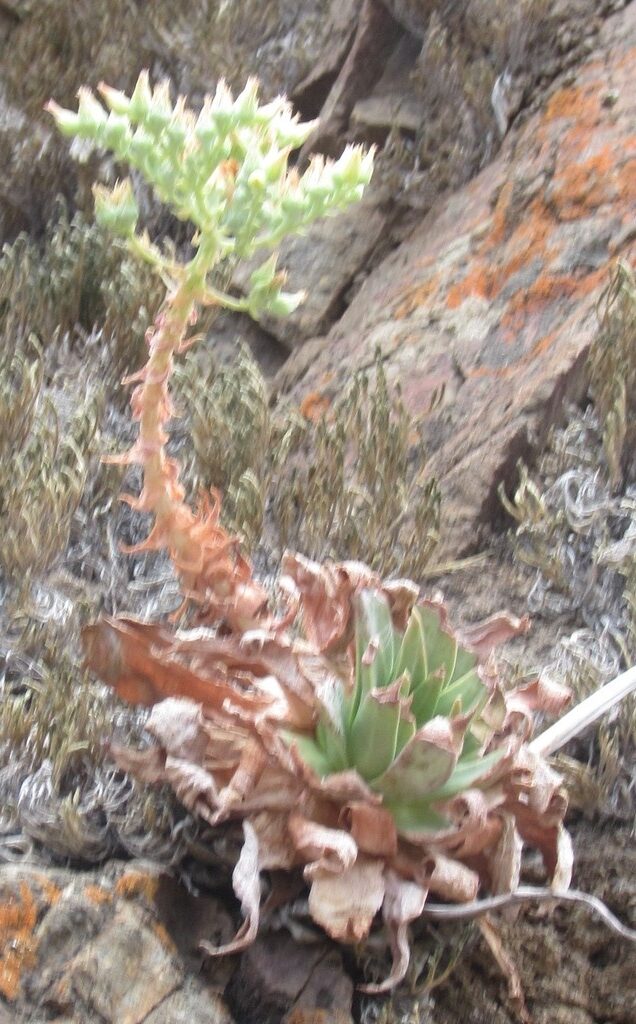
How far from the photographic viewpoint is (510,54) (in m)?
3.25

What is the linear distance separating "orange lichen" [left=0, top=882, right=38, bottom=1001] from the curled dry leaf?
0.84ft

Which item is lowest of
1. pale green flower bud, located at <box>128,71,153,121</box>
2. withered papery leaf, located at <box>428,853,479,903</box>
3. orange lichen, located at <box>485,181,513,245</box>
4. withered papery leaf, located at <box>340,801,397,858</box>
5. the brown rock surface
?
the brown rock surface

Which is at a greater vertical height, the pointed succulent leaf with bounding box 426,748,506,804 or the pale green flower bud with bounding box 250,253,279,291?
the pale green flower bud with bounding box 250,253,279,291

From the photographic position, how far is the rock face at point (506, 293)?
235cm

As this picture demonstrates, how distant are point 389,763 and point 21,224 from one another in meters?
2.55

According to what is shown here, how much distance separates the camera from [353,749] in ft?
4.89

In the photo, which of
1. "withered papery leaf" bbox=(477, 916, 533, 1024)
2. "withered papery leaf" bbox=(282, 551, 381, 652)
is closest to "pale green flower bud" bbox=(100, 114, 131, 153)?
"withered papery leaf" bbox=(282, 551, 381, 652)

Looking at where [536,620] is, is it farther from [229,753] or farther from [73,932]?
[73,932]

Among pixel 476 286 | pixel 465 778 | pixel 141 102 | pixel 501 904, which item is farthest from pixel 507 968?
pixel 476 286

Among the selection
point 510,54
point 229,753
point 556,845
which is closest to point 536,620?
point 556,845

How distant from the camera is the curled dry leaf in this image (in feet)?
4.57

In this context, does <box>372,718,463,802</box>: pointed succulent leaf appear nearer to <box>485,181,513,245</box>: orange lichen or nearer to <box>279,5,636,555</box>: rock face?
<box>279,5,636,555</box>: rock face

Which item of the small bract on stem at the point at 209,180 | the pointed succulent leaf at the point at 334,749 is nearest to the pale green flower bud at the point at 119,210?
the small bract on stem at the point at 209,180

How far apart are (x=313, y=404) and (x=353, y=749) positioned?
1.44 m
